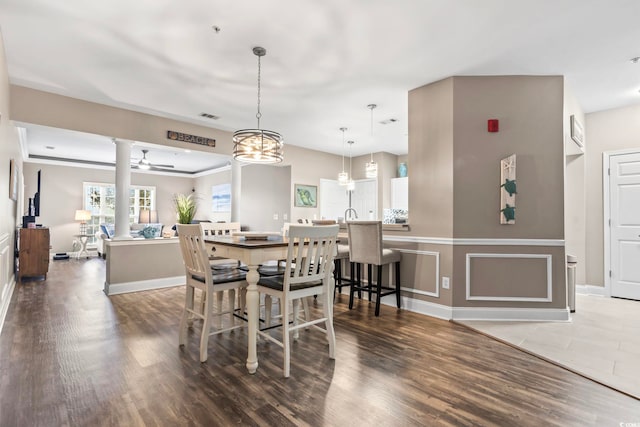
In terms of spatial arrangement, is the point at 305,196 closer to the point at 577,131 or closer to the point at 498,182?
the point at 498,182

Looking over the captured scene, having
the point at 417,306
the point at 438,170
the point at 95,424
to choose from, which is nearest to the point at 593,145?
the point at 438,170

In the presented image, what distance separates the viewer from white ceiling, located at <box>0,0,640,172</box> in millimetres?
2355

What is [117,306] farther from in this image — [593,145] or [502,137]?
[593,145]

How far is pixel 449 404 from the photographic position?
5.84 ft

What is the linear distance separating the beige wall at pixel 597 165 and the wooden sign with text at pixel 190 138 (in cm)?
558

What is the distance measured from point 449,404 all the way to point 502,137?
272 centimetres

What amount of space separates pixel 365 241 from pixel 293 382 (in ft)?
5.99

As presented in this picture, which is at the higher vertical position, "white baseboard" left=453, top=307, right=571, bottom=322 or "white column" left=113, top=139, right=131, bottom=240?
"white column" left=113, top=139, right=131, bottom=240

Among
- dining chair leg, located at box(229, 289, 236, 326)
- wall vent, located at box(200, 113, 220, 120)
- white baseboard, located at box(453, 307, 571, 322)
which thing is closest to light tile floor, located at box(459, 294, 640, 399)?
white baseboard, located at box(453, 307, 571, 322)

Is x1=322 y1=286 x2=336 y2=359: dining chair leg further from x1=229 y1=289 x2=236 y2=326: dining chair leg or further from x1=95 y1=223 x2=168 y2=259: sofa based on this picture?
x1=95 y1=223 x2=168 y2=259: sofa

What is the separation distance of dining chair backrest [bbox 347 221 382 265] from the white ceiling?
1.60 m

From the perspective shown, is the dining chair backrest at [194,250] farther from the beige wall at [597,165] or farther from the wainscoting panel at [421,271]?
the beige wall at [597,165]

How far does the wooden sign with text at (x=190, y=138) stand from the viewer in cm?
481

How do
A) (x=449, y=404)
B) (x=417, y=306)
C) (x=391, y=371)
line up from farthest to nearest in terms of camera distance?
(x=417, y=306) < (x=391, y=371) < (x=449, y=404)
